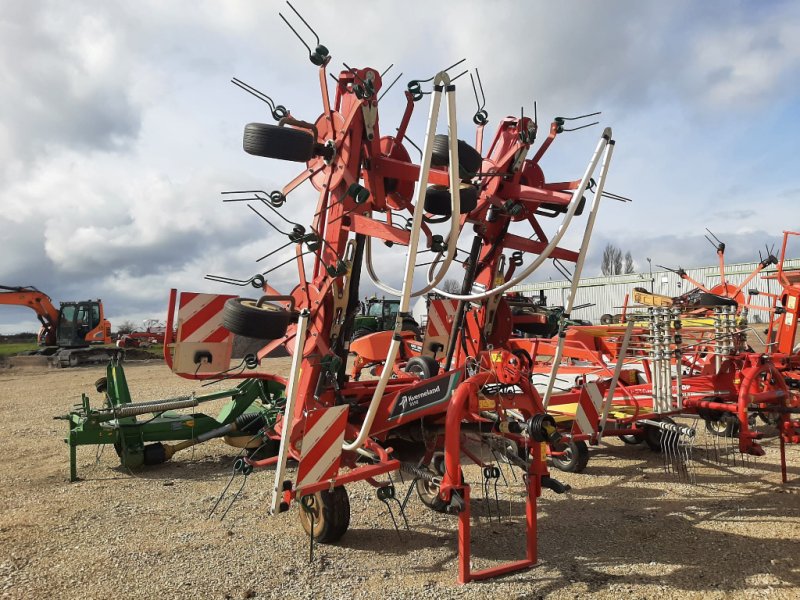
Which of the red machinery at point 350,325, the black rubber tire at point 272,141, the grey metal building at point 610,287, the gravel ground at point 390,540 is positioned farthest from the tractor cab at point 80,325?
the black rubber tire at point 272,141

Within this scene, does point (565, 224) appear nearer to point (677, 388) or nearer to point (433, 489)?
point (433, 489)

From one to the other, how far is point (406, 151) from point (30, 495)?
475 cm

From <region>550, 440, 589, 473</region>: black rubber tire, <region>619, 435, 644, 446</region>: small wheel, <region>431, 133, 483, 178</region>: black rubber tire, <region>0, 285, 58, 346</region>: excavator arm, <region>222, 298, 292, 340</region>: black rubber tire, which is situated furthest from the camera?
<region>0, 285, 58, 346</region>: excavator arm

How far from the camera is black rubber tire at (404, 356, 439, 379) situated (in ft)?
15.9

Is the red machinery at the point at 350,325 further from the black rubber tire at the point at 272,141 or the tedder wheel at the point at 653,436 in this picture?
the tedder wheel at the point at 653,436

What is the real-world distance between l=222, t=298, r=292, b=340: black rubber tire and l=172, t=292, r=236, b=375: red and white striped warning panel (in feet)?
2.58

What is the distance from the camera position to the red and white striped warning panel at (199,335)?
189 inches

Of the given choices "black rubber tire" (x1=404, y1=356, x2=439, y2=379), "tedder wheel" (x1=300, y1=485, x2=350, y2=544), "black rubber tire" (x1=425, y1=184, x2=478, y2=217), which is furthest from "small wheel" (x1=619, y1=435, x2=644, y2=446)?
"tedder wheel" (x1=300, y1=485, x2=350, y2=544)

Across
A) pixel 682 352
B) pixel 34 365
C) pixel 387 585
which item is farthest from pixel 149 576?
pixel 34 365

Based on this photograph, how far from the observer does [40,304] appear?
2377 centimetres

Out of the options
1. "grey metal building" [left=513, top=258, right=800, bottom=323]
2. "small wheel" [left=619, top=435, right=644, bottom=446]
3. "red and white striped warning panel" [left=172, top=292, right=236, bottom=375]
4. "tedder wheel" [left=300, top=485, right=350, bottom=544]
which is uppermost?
"grey metal building" [left=513, top=258, right=800, bottom=323]

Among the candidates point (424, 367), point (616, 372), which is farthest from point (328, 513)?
point (616, 372)

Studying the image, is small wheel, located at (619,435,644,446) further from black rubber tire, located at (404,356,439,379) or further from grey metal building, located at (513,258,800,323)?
grey metal building, located at (513,258,800,323)

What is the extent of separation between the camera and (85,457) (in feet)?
24.0
